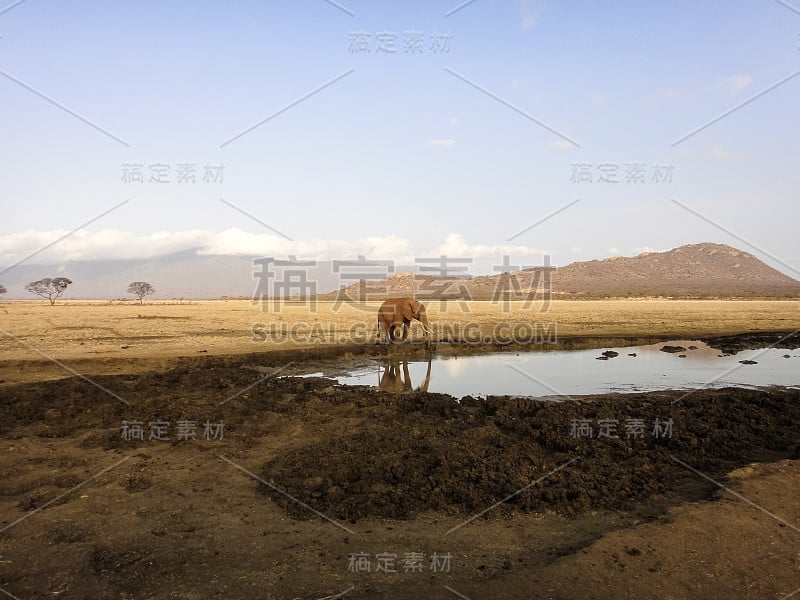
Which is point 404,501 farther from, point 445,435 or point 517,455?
point 445,435

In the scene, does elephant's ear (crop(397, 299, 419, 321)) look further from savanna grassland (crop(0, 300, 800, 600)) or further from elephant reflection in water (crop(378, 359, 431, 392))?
savanna grassland (crop(0, 300, 800, 600))

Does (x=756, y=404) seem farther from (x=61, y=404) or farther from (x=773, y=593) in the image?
(x=61, y=404)

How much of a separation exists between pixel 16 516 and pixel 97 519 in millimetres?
1081

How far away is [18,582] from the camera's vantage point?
215 inches

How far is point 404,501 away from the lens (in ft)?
23.7

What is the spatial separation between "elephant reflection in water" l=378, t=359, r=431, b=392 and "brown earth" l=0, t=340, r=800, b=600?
143 inches

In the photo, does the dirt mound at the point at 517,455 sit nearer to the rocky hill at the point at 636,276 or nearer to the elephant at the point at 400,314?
the elephant at the point at 400,314

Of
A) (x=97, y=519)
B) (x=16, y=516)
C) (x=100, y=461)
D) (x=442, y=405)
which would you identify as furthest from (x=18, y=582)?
(x=442, y=405)

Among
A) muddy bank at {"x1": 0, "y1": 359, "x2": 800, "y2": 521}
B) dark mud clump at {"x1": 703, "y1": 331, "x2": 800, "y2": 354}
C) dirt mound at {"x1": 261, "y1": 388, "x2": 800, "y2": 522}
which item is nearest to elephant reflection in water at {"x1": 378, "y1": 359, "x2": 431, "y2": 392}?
muddy bank at {"x1": 0, "y1": 359, "x2": 800, "y2": 521}

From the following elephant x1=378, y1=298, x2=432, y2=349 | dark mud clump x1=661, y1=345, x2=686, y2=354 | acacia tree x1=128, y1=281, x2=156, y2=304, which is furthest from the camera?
acacia tree x1=128, y1=281, x2=156, y2=304

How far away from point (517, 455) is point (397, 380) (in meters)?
9.13

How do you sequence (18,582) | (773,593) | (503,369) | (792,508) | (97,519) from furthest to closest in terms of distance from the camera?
(503,369) < (97,519) < (792,508) < (18,582) < (773,593)

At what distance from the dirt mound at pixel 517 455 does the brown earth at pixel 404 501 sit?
0.04 meters

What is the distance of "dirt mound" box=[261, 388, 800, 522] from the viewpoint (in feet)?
23.9
